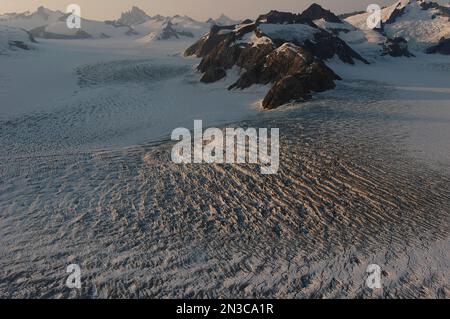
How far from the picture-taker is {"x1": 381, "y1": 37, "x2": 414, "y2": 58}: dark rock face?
188 feet

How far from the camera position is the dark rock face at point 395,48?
5734 centimetres

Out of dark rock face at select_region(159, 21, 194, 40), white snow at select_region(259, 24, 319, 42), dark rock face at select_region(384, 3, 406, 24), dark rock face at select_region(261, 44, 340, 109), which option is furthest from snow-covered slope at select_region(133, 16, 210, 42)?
dark rock face at select_region(261, 44, 340, 109)

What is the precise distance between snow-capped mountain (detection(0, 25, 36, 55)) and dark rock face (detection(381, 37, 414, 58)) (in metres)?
54.2

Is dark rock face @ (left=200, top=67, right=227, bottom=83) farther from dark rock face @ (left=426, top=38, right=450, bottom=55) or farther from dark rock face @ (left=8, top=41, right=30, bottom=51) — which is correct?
dark rock face @ (left=426, top=38, right=450, bottom=55)

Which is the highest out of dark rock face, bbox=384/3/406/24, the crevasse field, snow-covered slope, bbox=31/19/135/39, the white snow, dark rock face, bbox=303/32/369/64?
dark rock face, bbox=384/3/406/24

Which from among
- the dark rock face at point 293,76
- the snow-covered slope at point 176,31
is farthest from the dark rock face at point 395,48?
the snow-covered slope at point 176,31

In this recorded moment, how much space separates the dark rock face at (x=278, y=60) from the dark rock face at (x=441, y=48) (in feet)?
68.6

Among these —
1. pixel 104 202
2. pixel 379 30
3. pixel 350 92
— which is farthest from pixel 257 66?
pixel 379 30

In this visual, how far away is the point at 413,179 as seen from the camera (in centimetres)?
1446

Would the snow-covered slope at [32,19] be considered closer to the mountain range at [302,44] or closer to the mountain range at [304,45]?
the mountain range at [302,44]
